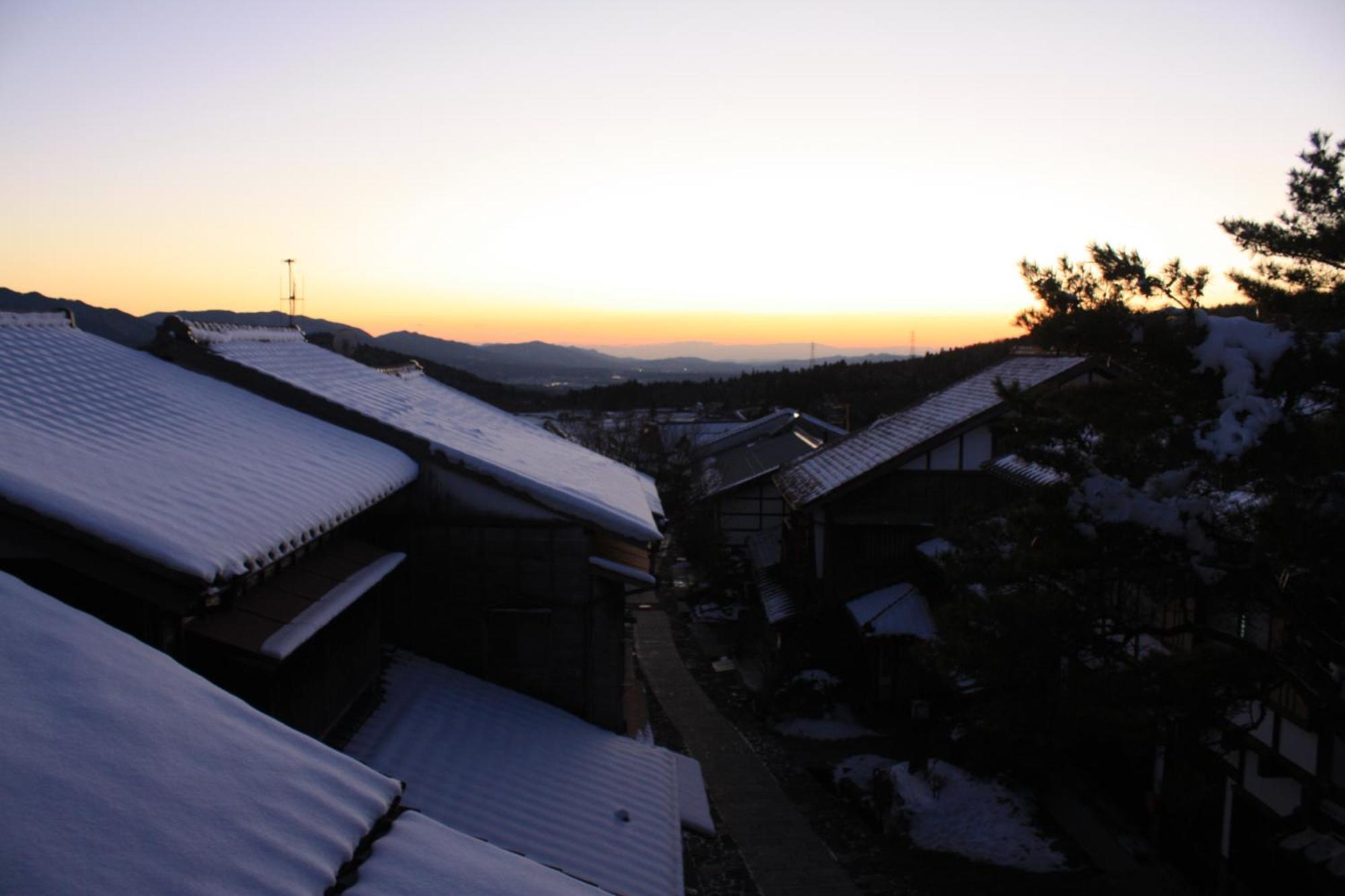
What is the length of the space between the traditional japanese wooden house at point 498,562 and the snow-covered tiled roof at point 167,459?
294 mm

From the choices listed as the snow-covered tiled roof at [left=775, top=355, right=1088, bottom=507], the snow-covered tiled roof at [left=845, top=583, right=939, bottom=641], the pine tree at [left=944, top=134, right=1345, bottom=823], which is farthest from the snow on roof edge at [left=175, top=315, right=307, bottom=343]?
the snow-covered tiled roof at [left=845, top=583, right=939, bottom=641]

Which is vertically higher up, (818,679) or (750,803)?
(818,679)

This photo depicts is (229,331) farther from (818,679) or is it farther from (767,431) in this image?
(767,431)

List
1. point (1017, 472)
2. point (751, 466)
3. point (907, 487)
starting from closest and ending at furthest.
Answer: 1. point (1017, 472)
2. point (907, 487)
3. point (751, 466)

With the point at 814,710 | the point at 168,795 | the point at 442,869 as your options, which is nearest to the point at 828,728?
the point at 814,710

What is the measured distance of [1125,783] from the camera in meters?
15.0

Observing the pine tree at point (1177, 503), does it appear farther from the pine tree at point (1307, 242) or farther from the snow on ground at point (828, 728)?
the snow on ground at point (828, 728)

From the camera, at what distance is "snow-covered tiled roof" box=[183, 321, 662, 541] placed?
390 inches

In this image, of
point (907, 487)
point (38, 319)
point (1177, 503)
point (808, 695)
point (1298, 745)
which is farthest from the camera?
point (907, 487)

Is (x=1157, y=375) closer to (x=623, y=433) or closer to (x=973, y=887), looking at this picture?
(x=973, y=887)

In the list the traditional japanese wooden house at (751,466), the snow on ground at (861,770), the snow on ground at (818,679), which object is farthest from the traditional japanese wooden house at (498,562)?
the traditional japanese wooden house at (751,466)

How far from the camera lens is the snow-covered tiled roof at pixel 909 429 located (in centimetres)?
1966

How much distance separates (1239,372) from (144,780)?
7.20 metres

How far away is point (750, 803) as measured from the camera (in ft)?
51.6
